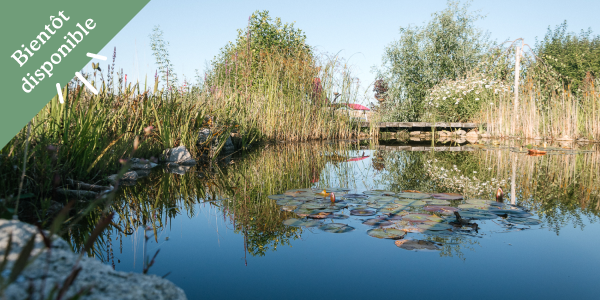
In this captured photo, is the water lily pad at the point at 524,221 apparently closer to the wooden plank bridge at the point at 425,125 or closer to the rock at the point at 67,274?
the rock at the point at 67,274

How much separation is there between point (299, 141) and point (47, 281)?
7552 millimetres

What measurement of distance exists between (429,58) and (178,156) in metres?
11.1

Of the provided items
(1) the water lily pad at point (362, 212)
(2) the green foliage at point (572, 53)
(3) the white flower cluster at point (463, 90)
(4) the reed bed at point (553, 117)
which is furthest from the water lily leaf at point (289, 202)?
(2) the green foliage at point (572, 53)

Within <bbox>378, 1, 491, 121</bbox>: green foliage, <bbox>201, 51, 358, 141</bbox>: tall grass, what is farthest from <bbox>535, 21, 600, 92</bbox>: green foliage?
<bbox>201, 51, 358, 141</bbox>: tall grass

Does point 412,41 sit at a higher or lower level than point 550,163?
higher

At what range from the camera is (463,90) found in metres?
11.7

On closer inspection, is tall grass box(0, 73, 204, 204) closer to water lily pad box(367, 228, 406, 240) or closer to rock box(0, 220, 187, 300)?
rock box(0, 220, 187, 300)

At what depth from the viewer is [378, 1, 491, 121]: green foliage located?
12930 mm

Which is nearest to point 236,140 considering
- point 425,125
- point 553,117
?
point 425,125

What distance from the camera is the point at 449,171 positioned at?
4.02 metres

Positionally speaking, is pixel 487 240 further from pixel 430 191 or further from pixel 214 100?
pixel 214 100

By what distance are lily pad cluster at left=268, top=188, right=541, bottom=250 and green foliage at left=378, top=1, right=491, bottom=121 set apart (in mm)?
10965

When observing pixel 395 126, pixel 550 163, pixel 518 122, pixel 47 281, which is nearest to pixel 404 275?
pixel 47 281

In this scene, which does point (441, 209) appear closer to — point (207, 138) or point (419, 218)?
point (419, 218)
